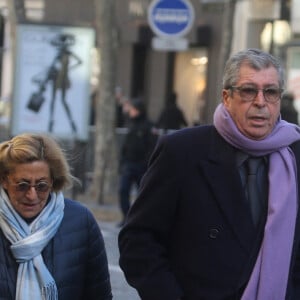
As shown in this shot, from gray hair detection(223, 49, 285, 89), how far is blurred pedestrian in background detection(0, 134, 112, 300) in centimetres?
69

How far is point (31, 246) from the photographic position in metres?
3.50

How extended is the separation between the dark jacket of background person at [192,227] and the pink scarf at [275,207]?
44 mm

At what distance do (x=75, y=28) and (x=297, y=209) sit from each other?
11.0 meters

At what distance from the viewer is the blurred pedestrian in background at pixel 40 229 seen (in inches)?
138

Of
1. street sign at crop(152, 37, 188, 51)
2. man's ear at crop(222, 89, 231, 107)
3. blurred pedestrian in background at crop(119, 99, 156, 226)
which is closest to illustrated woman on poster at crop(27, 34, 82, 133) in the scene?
street sign at crop(152, 37, 188, 51)

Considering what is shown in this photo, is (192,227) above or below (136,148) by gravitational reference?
above

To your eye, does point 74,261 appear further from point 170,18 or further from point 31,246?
point 170,18

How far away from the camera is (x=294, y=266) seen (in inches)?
139

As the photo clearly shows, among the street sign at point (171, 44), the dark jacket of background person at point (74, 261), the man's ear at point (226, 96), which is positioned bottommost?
the street sign at point (171, 44)

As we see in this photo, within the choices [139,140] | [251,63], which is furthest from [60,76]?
[251,63]

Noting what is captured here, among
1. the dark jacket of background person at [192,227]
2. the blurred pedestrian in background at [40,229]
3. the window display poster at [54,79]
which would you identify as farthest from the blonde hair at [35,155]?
the window display poster at [54,79]

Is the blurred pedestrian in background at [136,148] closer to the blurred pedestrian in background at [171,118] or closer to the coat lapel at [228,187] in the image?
the blurred pedestrian in background at [171,118]

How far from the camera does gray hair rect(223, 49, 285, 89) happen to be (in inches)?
138

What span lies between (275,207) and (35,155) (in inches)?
34.6
